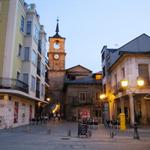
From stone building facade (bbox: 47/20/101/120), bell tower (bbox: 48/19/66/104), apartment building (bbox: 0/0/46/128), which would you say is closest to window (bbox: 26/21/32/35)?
apartment building (bbox: 0/0/46/128)

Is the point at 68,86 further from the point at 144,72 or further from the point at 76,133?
the point at 76,133

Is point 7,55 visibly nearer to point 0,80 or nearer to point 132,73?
point 0,80

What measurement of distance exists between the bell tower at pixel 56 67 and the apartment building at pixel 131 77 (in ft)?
71.7

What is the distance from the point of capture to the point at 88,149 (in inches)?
432

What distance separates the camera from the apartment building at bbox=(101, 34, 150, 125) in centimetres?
2486

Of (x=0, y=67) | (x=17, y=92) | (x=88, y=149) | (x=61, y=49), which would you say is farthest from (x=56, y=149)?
(x=61, y=49)

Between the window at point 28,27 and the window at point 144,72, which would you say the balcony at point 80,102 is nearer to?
the window at point 28,27

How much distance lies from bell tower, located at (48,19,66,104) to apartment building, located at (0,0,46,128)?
87.2 feet

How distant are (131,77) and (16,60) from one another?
12.7 meters

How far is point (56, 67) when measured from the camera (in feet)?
196

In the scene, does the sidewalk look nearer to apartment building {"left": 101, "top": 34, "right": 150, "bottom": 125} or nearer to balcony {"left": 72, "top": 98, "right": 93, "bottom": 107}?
apartment building {"left": 101, "top": 34, "right": 150, "bottom": 125}

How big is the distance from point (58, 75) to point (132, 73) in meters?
35.0

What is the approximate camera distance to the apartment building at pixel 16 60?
22844 millimetres

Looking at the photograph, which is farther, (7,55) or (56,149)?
(7,55)
